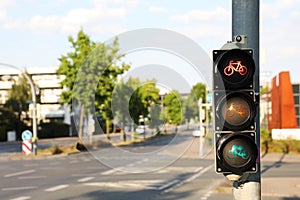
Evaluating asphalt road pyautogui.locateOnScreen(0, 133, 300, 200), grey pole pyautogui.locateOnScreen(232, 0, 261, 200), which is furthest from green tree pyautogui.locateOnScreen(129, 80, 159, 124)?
grey pole pyautogui.locateOnScreen(232, 0, 261, 200)

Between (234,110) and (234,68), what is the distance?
0.34 meters

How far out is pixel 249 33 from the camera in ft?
13.3

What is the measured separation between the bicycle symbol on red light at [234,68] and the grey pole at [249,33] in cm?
18

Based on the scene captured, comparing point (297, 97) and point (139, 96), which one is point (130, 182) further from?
point (297, 97)

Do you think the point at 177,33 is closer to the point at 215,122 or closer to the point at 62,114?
the point at 215,122

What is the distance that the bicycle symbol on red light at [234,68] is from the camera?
12.7ft

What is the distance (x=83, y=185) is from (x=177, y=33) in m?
10.7

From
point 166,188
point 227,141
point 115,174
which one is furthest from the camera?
point 115,174

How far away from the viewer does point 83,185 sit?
584 inches

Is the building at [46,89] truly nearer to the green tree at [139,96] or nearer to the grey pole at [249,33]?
the green tree at [139,96]

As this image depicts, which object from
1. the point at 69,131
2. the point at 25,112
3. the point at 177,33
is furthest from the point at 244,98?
the point at 69,131

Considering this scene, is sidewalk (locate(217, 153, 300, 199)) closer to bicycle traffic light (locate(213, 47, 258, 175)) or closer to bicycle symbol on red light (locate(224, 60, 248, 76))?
bicycle traffic light (locate(213, 47, 258, 175))

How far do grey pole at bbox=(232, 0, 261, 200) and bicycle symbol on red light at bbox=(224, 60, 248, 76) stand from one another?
0.59ft

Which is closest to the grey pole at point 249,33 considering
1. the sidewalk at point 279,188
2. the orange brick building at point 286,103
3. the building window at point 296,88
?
the sidewalk at point 279,188
